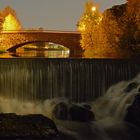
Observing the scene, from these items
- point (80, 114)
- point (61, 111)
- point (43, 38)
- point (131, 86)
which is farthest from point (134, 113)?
point (43, 38)

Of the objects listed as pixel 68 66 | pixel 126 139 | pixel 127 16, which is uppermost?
pixel 127 16

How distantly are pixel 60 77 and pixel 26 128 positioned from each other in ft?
28.8

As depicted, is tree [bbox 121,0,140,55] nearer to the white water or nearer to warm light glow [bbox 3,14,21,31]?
the white water

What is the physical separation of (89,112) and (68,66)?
474 cm

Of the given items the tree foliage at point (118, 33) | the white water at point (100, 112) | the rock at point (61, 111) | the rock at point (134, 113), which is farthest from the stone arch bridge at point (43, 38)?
the rock at point (134, 113)

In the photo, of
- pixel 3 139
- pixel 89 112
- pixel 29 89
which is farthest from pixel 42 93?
pixel 3 139

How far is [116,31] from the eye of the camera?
159 ft

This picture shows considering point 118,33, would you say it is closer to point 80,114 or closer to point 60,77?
point 60,77

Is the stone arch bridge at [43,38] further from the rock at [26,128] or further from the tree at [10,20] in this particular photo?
the rock at [26,128]

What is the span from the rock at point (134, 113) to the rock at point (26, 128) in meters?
5.28

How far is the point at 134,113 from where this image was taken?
29.4 metres

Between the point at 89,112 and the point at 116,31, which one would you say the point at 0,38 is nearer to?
the point at 116,31

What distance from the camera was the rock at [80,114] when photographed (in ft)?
101

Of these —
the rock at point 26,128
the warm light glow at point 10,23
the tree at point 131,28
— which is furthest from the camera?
the warm light glow at point 10,23
